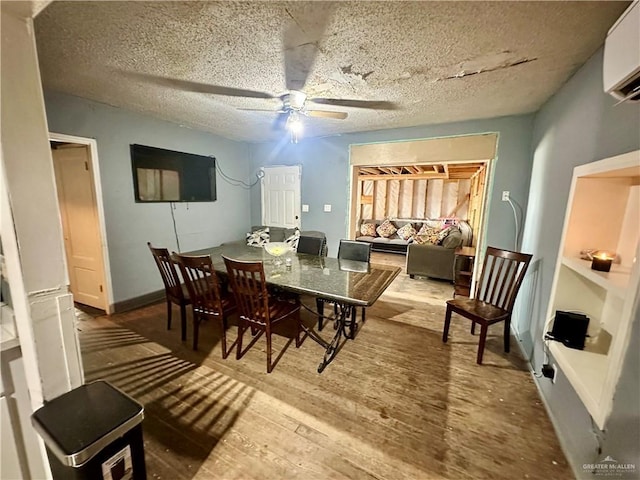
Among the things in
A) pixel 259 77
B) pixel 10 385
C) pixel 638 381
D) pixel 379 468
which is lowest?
pixel 379 468

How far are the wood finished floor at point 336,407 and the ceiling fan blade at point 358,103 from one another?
2.42 metres

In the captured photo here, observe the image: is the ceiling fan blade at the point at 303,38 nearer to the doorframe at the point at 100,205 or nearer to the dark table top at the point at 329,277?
the dark table top at the point at 329,277

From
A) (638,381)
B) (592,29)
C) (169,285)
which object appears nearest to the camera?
(638,381)

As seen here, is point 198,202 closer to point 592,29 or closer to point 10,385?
point 10,385

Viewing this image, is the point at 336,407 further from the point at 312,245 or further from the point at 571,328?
the point at 312,245

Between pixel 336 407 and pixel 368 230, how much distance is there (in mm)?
5710

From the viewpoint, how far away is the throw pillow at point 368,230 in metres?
7.16

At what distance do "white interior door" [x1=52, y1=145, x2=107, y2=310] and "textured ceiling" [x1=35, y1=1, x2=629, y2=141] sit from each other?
0.84 m

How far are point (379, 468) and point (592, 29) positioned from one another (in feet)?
→ 8.93

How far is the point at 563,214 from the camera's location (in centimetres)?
192

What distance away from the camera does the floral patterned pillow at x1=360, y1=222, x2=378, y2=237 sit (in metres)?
7.16

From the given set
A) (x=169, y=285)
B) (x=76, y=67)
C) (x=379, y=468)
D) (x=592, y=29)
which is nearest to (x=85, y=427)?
(x=379, y=468)

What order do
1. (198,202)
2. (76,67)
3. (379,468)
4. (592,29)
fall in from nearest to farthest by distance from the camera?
(379,468)
(592,29)
(76,67)
(198,202)

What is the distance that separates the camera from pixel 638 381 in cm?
98
